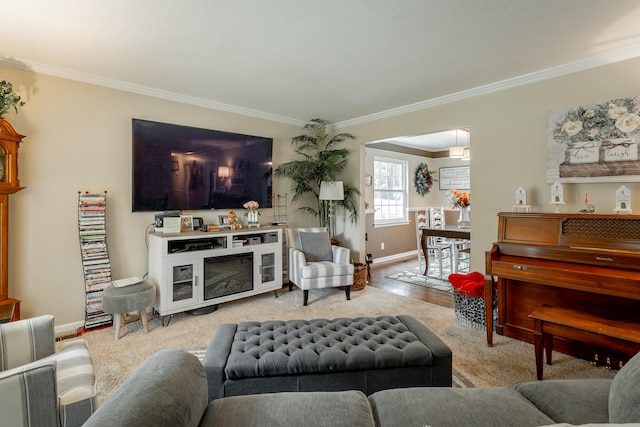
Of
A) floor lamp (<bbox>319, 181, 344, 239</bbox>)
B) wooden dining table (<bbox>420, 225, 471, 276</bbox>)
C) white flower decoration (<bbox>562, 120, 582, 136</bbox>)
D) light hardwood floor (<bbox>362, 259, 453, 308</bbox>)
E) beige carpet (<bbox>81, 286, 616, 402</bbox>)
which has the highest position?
white flower decoration (<bbox>562, 120, 582, 136</bbox>)

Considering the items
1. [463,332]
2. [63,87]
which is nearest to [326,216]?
[463,332]

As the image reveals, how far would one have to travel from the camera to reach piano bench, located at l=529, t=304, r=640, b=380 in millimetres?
1805

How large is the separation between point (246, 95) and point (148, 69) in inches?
40.6

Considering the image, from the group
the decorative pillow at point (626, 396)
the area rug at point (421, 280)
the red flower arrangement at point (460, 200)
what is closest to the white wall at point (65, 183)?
the area rug at point (421, 280)

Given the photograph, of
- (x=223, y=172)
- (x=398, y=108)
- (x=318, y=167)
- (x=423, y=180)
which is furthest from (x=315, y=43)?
(x=423, y=180)

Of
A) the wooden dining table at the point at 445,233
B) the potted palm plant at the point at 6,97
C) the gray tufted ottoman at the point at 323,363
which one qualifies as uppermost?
the potted palm plant at the point at 6,97

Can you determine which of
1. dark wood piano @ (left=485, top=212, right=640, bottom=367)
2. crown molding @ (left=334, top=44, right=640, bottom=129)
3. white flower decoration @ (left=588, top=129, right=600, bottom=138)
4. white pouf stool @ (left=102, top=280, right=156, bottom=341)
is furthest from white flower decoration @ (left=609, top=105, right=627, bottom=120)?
white pouf stool @ (left=102, top=280, right=156, bottom=341)

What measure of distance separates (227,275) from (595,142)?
385cm

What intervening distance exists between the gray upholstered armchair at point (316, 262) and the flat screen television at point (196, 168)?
791 mm

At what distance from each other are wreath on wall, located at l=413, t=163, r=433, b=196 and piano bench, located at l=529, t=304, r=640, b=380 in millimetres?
4724

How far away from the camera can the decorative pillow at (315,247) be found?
390 cm

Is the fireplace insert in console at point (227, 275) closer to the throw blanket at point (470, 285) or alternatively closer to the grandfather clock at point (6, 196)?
the grandfather clock at point (6, 196)

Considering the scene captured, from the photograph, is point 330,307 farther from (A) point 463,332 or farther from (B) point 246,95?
(B) point 246,95

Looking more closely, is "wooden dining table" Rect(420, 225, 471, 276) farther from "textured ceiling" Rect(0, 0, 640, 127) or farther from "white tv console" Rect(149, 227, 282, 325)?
"white tv console" Rect(149, 227, 282, 325)
